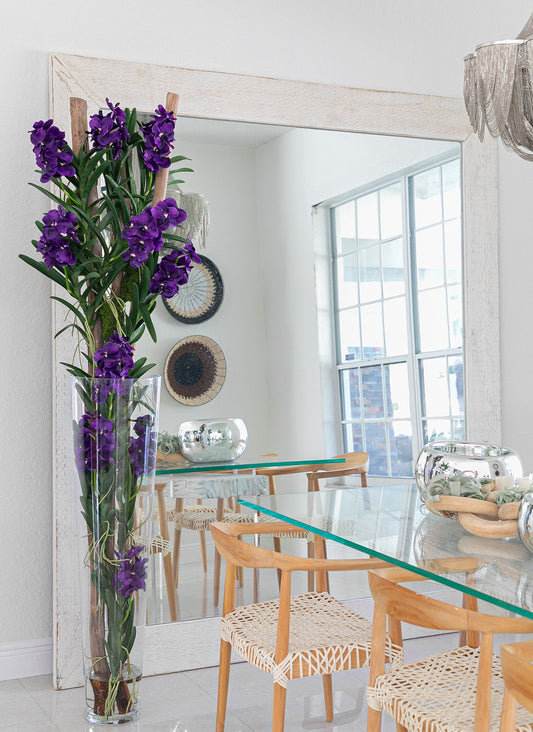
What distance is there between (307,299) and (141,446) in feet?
4.00

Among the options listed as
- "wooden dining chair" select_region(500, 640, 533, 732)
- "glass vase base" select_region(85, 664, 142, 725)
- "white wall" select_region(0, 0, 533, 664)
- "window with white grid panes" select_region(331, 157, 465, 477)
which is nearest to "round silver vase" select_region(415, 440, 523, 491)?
"wooden dining chair" select_region(500, 640, 533, 732)

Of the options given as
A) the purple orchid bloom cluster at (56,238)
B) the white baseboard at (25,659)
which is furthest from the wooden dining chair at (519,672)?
the white baseboard at (25,659)

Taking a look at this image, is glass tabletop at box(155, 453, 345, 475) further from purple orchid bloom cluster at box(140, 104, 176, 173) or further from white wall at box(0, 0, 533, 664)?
purple orchid bloom cluster at box(140, 104, 176, 173)

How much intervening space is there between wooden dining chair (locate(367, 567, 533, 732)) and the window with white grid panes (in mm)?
1725

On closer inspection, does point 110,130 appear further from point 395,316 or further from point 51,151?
point 395,316

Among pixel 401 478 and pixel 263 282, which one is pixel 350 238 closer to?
pixel 263 282

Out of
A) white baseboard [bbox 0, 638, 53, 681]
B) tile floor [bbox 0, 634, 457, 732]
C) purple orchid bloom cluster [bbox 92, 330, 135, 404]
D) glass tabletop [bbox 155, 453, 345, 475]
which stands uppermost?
purple orchid bloom cluster [bbox 92, 330, 135, 404]

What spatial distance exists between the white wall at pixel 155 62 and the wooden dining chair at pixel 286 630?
107 cm

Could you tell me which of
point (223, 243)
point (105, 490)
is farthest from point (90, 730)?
point (223, 243)

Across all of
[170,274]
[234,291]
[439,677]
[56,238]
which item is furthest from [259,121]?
[439,677]

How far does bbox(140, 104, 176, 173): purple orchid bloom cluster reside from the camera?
2.56 metres

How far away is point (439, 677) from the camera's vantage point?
6.21ft

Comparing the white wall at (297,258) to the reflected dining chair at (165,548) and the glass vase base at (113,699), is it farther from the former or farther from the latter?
the glass vase base at (113,699)

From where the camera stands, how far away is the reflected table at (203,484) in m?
3.26
